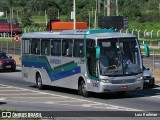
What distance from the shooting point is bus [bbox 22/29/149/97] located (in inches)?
896

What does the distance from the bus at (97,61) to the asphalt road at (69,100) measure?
508 millimetres

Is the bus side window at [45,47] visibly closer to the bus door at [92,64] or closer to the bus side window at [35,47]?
the bus side window at [35,47]

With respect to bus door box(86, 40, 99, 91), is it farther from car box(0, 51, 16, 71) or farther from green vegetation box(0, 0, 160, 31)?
green vegetation box(0, 0, 160, 31)

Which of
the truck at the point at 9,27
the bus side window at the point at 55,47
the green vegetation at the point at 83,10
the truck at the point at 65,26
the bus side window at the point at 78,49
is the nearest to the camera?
the bus side window at the point at 78,49

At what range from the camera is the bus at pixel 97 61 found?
74.7ft

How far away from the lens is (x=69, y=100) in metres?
22.7

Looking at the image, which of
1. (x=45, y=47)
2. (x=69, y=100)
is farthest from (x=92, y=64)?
(x=45, y=47)

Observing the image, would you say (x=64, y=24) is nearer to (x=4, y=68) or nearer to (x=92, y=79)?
(x=4, y=68)

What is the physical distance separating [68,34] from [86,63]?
2.35 m

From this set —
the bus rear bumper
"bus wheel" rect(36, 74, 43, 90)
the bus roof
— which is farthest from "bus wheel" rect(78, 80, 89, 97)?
"bus wheel" rect(36, 74, 43, 90)

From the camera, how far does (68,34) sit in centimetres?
2525

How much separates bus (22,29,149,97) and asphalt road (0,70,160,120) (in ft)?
1.67

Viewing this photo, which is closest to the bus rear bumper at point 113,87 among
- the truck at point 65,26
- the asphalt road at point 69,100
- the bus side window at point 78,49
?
the asphalt road at point 69,100

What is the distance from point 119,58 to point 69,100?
8.30ft
